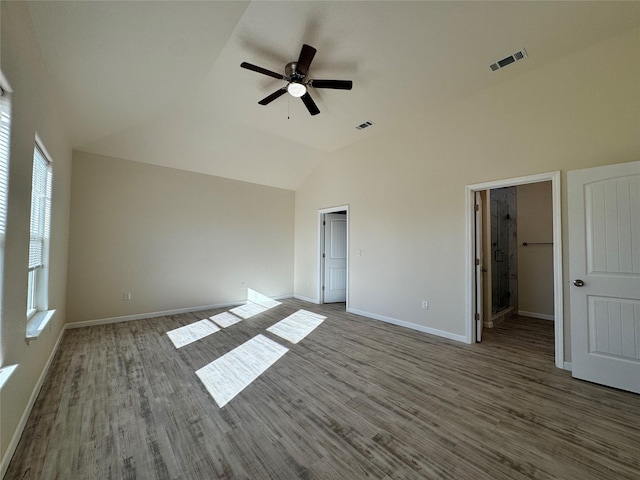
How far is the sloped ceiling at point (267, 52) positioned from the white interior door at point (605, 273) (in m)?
1.51

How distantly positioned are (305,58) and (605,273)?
3.61 meters

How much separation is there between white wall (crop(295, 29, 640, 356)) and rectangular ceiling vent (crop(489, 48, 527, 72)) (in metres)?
0.33

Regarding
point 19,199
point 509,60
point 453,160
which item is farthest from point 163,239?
point 509,60

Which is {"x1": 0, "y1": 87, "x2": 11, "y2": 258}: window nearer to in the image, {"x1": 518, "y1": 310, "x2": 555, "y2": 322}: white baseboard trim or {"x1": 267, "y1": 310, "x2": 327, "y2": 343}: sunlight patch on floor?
{"x1": 267, "y1": 310, "x2": 327, "y2": 343}: sunlight patch on floor

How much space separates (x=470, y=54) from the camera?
2736mm

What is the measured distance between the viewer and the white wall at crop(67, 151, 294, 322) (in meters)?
4.00

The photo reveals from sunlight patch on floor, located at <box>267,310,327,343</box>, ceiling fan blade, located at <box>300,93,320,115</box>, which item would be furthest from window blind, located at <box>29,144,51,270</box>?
sunlight patch on floor, located at <box>267,310,327,343</box>

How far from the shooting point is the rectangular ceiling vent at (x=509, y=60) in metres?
2.70

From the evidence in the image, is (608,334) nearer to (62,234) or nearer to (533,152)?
(533,152)

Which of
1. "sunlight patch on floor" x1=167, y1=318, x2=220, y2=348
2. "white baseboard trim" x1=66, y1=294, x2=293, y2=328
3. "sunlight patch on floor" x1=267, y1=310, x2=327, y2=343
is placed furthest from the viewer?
"white baseboard trim" x1=66, y1=294, x2=293, y2=328

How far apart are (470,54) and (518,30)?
0.42 m

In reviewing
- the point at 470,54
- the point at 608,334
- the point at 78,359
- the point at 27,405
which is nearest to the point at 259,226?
the point at 78,359

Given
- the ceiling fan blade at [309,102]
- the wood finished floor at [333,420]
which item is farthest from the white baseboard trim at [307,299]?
the ceiling fan blade at [309,102]

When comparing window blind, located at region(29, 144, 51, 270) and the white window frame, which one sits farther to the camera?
the white window frame
